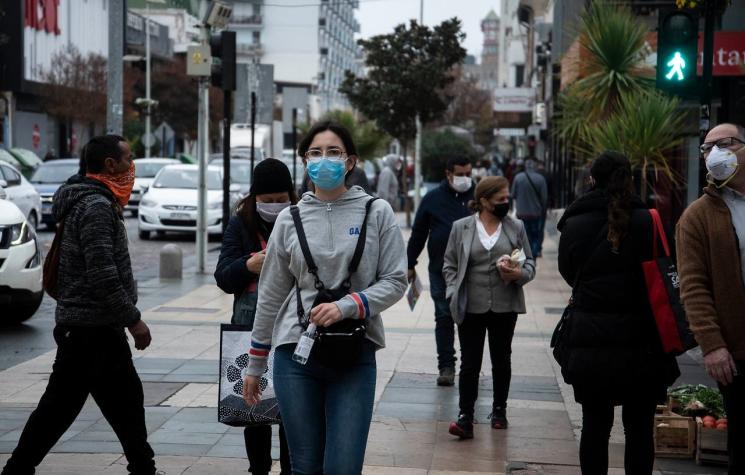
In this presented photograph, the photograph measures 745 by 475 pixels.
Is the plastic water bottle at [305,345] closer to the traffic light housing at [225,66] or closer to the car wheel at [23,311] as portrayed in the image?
the car wheel at [23,311]

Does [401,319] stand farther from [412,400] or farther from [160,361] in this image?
[412,400]

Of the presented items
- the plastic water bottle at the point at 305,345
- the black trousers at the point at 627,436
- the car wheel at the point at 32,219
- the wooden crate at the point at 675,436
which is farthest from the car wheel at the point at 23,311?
the car wheel at the point at 32,219

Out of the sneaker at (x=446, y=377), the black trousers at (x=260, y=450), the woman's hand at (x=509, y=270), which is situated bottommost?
the sneaker at (x=446, y=377)

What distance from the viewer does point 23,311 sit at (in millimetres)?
12297

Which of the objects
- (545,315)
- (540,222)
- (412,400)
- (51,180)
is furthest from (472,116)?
(412,400)

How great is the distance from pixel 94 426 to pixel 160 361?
101 inches

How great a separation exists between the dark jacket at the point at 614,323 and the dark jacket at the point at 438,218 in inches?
152

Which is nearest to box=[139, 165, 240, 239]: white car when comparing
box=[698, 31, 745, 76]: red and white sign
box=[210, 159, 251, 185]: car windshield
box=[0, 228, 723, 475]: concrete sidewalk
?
box=[210, 159, 251, 185]: car windshield

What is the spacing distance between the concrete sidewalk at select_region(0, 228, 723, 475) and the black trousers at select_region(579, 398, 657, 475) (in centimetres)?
128

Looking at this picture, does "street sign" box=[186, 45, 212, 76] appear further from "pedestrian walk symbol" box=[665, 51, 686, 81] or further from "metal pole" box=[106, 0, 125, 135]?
"pedestrian walk symbol" box=[665, 51, 686, 81]

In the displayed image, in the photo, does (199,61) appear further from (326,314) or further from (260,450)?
(326,314)

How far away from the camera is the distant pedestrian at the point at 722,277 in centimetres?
500

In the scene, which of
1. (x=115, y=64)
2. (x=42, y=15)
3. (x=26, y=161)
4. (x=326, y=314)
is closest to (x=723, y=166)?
(x=326, y=314)

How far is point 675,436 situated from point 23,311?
7.47 meters
